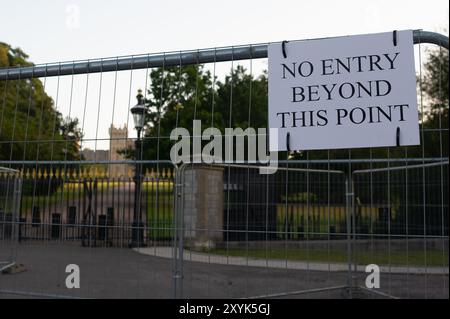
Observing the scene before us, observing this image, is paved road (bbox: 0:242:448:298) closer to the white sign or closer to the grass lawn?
the grass lawn

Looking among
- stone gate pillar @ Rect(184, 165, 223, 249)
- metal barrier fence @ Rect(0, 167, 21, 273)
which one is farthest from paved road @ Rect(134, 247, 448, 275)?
metal barrier fence @ Rect(0, 167, 21, 273)

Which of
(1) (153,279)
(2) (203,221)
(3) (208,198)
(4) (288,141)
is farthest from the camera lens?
(3) (208,198)

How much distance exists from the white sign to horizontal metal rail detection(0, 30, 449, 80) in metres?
0.27

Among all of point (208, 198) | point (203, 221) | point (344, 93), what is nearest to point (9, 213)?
point (203, 221)

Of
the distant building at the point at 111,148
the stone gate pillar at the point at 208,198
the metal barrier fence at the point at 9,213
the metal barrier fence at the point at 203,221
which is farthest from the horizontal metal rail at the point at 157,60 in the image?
the stone gate pillar at the point at 208,198

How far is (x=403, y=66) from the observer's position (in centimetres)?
433

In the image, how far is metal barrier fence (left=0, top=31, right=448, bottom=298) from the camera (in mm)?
5359

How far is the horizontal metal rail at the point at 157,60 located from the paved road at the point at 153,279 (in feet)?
9.60

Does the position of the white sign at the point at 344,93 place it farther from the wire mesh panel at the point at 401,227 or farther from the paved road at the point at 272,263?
the wire mesh panel at the point at 401,227

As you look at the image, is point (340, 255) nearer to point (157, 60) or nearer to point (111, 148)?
point (111, 148)

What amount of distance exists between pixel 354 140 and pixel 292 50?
1.15 meters

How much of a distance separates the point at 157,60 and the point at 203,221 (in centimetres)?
617

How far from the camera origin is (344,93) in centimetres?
441
